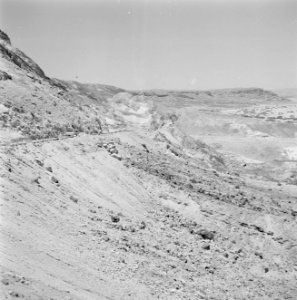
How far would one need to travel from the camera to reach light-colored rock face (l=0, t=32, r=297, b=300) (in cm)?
1292

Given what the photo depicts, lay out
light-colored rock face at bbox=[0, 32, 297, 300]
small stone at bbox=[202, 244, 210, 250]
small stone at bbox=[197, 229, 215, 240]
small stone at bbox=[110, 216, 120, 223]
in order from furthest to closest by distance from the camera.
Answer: small stone at bbox=[197, 229, 215, 240] < small stone at bbox=[202, 244, 210, 250] < small stone at bbox=[110, 216, 120, 223] < light-colored rock face at bbox=[0, 32, 297, 300]

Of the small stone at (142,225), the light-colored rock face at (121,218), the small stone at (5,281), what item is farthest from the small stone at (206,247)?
the small stone at (5,281)

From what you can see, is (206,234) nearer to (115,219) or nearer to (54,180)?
(115,219)

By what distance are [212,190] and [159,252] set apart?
8864 mm

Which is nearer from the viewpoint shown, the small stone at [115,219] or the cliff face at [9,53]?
the small stone at [115,219]

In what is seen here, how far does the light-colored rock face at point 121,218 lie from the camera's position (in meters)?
12.9

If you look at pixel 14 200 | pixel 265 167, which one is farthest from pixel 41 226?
pixel 265 167

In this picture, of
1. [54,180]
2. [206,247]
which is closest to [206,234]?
[206,247]

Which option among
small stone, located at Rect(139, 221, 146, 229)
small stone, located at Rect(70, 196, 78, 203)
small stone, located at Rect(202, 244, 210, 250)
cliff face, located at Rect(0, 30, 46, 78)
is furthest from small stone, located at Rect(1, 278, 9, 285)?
cliff face, located at Rect(0, 30, 46, 78)

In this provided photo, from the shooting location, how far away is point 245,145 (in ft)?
195

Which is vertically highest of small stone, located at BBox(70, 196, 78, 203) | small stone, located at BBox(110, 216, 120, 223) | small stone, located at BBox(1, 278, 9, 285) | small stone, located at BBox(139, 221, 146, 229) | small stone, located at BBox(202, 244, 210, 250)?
small stone, located at BBox(70, 196, 78, 203)

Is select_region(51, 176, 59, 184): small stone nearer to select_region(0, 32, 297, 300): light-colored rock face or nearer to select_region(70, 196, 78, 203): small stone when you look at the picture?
select_region(0, 32, 297, 300): light-colored rock face

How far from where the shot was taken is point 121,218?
60.8 ft

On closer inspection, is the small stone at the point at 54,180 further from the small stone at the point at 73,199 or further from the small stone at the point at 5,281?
the small stone at the point at 5,281
